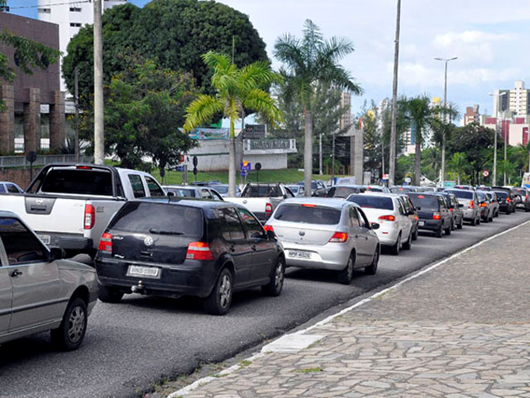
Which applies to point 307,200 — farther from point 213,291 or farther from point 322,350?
point 322,350

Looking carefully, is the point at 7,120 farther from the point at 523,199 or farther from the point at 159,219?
the point at 159,219

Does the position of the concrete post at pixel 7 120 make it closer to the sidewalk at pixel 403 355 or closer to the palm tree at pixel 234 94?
the palm tree at pixel 234 94

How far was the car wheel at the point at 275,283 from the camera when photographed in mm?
14117

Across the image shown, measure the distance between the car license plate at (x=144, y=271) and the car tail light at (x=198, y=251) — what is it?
1.61ft

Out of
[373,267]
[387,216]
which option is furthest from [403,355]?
[387,216]

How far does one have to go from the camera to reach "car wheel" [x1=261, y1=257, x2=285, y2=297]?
14117 millimetres

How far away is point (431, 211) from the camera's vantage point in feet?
107

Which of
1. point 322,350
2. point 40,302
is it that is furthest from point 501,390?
point 40,302

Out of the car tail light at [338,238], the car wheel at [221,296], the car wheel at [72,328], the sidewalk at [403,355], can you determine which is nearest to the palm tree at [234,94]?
the car tail light at [338,238]

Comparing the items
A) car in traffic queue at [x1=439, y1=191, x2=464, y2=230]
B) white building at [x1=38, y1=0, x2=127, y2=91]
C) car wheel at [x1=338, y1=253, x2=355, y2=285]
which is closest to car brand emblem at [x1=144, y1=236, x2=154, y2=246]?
car wheel at [x1=338, y1=253, x2=355, y2=285]

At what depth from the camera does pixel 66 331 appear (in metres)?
9.00

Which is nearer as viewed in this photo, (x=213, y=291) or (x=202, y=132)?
(x=213, y=291)

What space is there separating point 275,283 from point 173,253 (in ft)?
9.59

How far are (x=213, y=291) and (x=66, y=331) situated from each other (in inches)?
120
